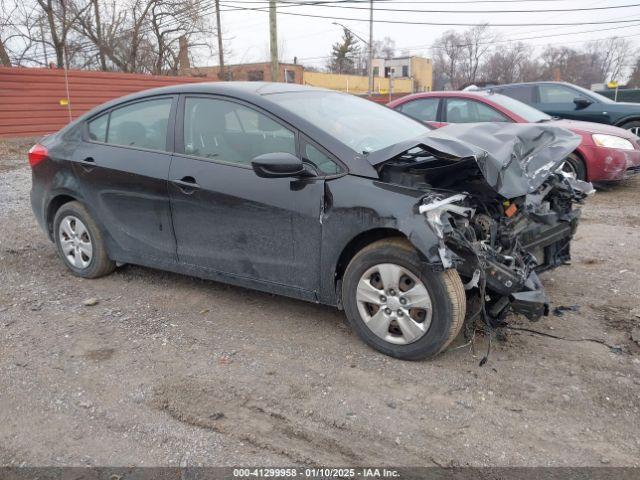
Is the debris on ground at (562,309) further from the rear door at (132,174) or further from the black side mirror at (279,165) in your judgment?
the rear door at (132,174)

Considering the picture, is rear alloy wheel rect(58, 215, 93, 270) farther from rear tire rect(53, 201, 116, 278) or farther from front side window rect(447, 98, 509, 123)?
front side window rect(447, 98, 509, 123)

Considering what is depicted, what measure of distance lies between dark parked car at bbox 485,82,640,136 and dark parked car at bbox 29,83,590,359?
6039mm

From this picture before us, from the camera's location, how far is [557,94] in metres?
9.65

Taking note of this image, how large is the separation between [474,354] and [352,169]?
4.46 ft

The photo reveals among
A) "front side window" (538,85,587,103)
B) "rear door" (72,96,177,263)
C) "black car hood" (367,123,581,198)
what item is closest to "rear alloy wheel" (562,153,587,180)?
"front side window" (538,85,587,103)

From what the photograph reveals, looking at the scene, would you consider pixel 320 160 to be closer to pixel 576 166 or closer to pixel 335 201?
pixel 335 201

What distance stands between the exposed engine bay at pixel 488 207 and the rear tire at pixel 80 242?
8.71 ft

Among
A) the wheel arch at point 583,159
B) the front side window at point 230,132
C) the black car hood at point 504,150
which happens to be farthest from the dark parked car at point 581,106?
the front side window at point 230,132

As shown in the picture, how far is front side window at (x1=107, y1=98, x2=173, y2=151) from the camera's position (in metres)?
4.15

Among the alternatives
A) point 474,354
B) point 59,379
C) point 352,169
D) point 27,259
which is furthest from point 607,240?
point 27,259

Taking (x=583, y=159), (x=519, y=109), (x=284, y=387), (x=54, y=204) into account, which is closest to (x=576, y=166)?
(x=583, y=159)

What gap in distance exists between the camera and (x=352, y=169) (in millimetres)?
3336

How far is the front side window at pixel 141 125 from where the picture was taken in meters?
4.15

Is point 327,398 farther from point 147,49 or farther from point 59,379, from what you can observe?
point 147,49
